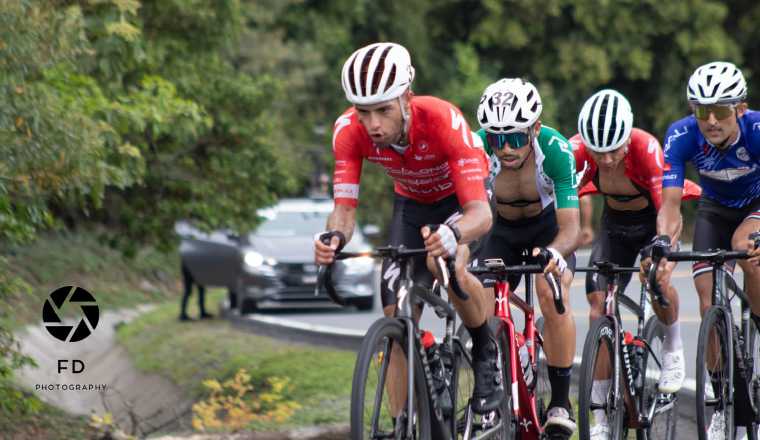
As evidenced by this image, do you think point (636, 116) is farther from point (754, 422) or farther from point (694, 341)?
point (754, 422)

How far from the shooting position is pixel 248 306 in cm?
2094

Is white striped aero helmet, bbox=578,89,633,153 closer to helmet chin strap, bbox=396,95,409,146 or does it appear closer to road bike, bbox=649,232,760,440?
road bike, bbox=649,232,760,440

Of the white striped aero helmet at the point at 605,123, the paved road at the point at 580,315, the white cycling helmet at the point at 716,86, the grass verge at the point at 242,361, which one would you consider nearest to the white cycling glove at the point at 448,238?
the white striped aero helmet at the point at 605,123

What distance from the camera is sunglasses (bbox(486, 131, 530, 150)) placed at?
7.42 m

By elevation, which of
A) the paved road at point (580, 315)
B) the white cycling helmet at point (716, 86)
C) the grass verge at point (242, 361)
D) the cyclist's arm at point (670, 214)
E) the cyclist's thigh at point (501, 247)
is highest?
the white cycling helmet at point (716, 86)

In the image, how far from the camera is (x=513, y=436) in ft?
24.0

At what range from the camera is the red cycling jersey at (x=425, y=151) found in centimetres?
655

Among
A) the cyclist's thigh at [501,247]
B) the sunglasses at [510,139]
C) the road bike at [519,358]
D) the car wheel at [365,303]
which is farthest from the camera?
the car wheel at [365,303]

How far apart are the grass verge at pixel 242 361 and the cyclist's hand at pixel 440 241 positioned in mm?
4219

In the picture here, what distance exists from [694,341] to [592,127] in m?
5.76

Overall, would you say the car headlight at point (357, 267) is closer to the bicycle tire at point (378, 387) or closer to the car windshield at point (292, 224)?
the car windshield at point (292, 224)

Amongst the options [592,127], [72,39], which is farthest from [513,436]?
[72,39]

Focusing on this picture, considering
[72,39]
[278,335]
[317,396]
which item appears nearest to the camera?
[72,39]

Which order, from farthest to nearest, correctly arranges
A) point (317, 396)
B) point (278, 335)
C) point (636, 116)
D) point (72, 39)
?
point (636, 116)
point (278, 335)
point (317, 396)
point (72, 39)
